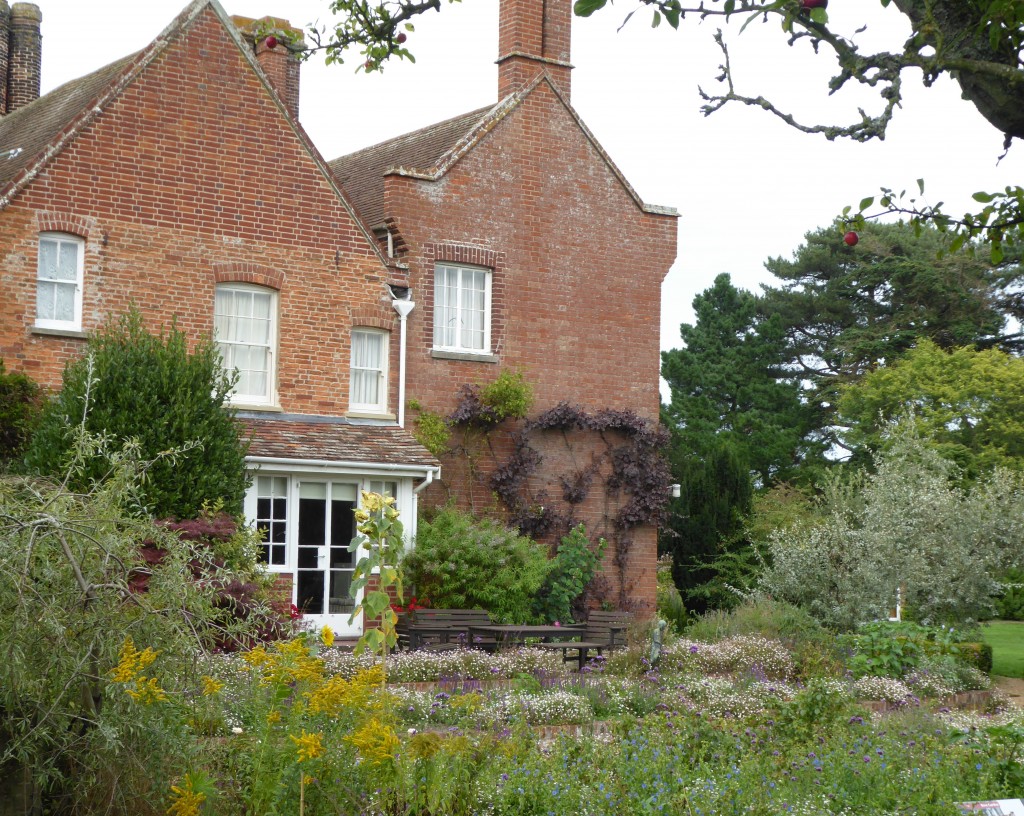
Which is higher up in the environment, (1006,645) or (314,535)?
(314,535)

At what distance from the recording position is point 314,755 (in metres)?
6.75

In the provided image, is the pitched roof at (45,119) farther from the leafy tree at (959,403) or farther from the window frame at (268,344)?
the leafy tree at (959,403)

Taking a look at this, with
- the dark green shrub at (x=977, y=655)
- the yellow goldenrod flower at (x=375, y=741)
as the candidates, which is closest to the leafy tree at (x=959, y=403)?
the dark green shrub at (x=977, y=655)

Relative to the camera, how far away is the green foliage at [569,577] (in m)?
21.3

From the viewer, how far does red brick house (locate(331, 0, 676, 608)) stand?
2181 centimetres

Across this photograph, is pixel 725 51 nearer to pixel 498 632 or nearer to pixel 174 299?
pixel 498 632

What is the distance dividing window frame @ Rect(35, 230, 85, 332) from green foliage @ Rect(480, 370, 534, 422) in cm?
657

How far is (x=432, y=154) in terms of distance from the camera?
23.4 metres

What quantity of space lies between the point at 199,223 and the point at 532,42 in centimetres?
741

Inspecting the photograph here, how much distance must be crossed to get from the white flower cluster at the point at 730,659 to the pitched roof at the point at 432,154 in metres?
9.34

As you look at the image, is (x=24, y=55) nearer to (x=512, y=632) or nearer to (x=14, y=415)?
(x=14, y=415)

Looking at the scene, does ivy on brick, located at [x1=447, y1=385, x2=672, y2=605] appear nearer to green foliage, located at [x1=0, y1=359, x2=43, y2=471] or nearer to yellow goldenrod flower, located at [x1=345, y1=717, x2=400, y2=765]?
green foliage, located at [x1=0, y1=359, x2=43, y2=471]

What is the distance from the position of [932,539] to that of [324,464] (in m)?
9.18

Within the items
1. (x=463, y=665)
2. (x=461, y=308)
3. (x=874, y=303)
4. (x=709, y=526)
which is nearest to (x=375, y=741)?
(x=463, y=665)
